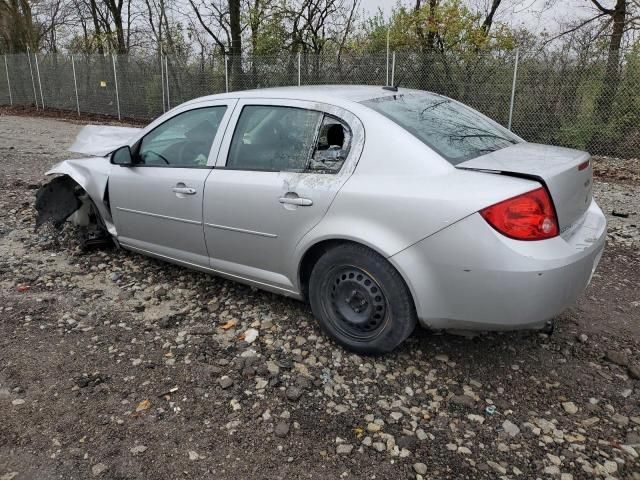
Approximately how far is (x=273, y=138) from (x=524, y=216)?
1669mm

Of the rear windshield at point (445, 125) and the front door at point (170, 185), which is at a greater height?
the rear windshield at point (445, 125)

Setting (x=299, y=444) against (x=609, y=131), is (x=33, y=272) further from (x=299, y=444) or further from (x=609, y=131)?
(x=609, y=131)

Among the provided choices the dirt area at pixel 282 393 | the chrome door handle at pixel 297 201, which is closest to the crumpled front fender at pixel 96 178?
the dirt area at pixel 282 393

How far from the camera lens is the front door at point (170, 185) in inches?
148

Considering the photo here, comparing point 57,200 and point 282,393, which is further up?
point 57,200

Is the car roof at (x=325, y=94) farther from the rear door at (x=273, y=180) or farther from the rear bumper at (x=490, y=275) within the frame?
the rear bumper at (x=490, y=275)

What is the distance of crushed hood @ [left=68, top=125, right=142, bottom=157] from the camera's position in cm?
512

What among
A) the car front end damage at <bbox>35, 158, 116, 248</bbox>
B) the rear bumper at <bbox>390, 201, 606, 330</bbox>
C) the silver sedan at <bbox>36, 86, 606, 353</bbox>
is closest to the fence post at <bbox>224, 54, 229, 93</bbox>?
the car front end damage at <bbox>35, 158, 116, 248</bbox>

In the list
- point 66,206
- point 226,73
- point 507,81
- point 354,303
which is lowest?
point 354,303

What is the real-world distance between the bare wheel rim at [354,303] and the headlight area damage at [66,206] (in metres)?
2.85

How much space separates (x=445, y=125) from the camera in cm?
325

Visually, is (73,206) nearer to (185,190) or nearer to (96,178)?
(96,178)

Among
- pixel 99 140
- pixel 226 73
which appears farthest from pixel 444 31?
pixel 99 140

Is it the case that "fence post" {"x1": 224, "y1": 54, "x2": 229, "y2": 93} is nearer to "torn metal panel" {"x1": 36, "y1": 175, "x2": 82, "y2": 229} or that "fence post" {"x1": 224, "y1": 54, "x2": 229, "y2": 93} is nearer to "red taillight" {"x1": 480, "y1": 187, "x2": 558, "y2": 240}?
"torn metal panel" {"x1": 36, "y1": 175, "x2": 82, "y2": 229}
